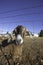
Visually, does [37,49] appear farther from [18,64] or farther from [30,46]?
[18,64]

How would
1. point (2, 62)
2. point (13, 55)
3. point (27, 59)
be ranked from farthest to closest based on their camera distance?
point (2, 62) < point (27, 59) < point (13, 55)

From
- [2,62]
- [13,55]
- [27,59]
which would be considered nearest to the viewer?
[13,55]

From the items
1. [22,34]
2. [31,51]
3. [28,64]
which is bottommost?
[28,64]

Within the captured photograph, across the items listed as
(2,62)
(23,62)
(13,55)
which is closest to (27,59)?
(23,62)

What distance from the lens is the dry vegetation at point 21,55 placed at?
12.6ft

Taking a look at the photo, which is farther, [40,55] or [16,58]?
[40,55]

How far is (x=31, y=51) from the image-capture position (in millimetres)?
4223

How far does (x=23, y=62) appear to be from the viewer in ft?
13.2

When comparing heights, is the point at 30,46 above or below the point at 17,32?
below

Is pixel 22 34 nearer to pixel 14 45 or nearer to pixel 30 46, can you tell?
pixel 14 45

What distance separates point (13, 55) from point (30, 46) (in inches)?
34.8

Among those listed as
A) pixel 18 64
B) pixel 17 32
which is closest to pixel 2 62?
pixel 18 64

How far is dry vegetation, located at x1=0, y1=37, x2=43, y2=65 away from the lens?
3.84 m

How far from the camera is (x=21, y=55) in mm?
4004
